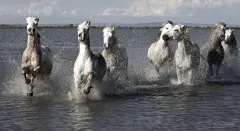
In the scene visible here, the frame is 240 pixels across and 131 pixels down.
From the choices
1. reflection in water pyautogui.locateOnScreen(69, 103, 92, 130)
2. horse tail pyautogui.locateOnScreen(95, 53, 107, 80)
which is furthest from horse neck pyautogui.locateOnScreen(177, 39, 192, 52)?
reflection in water pyautogui.locateOnScreen(69, 103, 92, 130)

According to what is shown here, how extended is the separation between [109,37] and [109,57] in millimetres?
642

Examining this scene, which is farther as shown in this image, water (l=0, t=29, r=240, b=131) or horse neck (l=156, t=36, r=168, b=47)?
horse neck (l=156, t=36, r=168, b=47)

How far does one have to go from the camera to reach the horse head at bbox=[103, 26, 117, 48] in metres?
16.2

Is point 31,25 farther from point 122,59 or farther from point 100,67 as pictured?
point 122,59

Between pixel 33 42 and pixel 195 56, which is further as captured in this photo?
pixel 195 56

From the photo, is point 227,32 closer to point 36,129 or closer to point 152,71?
point 152,71

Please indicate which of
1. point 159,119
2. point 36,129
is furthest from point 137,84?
point 36,129

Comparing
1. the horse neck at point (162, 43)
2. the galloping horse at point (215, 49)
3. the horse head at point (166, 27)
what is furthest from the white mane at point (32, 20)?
the galloping horse at point (215, 49)

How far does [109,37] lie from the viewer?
53.4ft

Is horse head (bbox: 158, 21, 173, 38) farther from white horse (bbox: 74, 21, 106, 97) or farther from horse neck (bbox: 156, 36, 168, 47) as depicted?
white horse (bbox: 74, 21, 106, 97)

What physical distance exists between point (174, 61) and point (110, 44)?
345 cm

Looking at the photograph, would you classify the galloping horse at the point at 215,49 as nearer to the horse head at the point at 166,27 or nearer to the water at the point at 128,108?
the water at the point at 128,108

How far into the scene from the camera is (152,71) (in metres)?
20.2

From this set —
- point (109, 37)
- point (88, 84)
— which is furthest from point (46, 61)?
point (88, 84)
